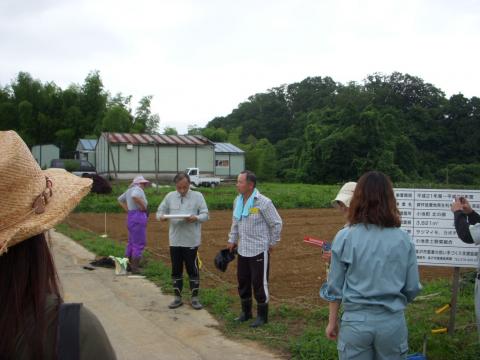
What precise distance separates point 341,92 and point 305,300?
3093 inches

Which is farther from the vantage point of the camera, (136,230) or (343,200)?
(136,230)

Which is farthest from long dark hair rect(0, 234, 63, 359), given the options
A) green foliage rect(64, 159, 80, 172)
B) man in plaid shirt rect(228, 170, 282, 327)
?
green foliage rect(64, 159, 80, 172)

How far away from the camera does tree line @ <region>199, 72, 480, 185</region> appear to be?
169 feet

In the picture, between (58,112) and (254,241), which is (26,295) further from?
(58,112)

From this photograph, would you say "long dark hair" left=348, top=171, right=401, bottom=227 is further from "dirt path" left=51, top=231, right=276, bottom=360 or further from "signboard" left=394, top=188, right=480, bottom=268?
"dirt path" left=51, top=231, right=276, bottom=360

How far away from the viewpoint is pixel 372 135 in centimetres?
5141

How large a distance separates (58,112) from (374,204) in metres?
52.7

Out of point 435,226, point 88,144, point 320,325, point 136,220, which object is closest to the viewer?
point 435,226

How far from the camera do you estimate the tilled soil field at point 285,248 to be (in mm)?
8172

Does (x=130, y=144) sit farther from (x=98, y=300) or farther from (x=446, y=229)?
(x=446, y=229)

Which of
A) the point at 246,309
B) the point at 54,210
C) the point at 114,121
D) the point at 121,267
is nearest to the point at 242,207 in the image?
the point at 246,309

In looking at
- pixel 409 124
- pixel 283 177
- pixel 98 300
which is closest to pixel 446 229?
pixel 98 300

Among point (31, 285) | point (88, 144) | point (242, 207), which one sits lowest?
point (242, 207)

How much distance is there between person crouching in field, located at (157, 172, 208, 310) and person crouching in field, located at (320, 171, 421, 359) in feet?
13.1
